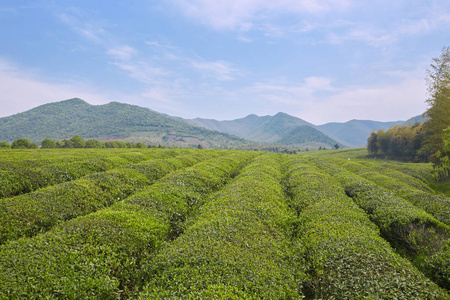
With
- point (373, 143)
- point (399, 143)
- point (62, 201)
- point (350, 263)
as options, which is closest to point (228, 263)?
point (350, 263)

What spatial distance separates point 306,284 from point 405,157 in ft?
399

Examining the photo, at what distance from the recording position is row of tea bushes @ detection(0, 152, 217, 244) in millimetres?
12273

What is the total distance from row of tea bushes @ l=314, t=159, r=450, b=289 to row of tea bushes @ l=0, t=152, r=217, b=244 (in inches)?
805

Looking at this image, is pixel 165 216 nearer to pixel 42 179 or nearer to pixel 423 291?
pixel 423 291

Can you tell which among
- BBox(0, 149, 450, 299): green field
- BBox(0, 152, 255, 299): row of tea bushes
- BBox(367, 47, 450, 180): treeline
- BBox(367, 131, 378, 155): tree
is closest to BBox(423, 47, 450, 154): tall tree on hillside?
BBox(367, 47, 450, 180): treeline

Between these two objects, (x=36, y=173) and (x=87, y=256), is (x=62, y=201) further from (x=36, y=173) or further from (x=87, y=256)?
(x=36, y=173)

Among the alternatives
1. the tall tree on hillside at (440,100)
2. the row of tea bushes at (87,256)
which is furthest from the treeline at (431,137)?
the row of tea bushes at (87,256)

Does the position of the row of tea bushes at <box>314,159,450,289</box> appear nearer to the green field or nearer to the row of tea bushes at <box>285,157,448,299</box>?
the green field

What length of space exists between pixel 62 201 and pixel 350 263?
1789cm

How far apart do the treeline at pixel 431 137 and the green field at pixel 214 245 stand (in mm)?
20248

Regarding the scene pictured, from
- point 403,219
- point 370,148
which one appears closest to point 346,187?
point 403,219

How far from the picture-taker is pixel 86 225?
11.5 meters

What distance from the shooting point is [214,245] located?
1074 cm

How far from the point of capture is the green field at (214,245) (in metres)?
8.26
